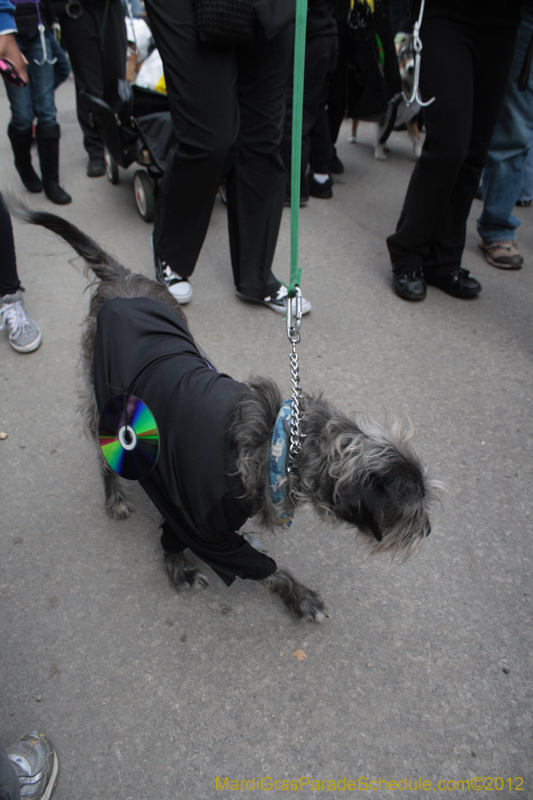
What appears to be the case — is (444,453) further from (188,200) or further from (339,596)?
(188,200)

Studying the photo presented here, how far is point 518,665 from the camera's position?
196 cm

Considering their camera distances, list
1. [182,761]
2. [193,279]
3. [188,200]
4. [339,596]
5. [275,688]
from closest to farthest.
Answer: [182,761], [275,688], [339,596], [188,200], [193,279]

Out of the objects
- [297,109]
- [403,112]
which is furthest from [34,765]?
[403,112]

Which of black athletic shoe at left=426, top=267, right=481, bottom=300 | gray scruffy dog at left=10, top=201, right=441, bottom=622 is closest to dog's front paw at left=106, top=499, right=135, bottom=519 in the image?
gray scruffy dog at left=10, top=201, right=441, bottom=622

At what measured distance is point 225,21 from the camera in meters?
2.75

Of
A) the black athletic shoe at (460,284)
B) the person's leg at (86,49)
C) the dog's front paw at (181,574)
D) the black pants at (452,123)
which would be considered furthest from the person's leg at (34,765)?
the person's leg at (86,49)

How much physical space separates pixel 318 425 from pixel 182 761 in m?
1.19

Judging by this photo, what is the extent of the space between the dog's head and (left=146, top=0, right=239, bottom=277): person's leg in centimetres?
221

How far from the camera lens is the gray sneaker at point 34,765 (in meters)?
1.55

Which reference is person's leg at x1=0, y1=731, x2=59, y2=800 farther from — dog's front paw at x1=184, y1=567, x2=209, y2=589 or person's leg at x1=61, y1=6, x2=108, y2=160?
person's leg at x1=61, y1=6, x2=108, y2=160

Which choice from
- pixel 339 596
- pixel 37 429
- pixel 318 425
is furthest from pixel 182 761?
pixel 37 429

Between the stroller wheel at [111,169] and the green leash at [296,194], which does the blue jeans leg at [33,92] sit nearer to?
the stroller wheel at [111,169]

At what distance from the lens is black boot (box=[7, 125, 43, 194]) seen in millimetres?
4836

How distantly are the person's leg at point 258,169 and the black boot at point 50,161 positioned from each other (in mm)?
2369
